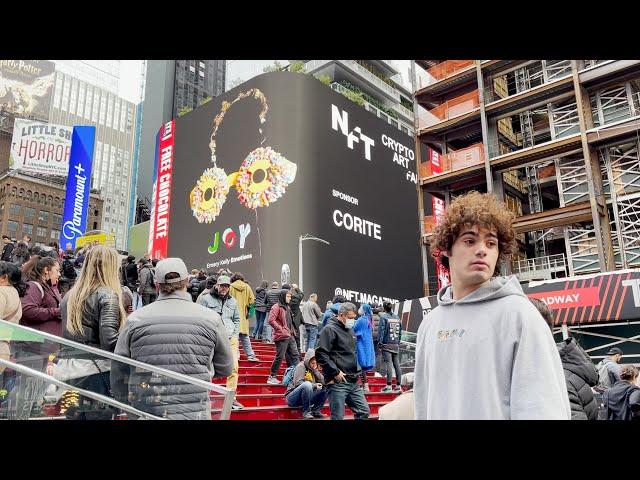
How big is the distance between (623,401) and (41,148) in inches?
1612

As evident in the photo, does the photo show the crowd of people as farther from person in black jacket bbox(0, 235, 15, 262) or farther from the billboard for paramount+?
the billboard for paramount+

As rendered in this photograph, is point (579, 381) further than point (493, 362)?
Yes

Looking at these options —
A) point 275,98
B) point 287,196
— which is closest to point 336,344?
point 287,196

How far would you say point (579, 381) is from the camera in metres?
3.66

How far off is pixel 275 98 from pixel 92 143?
9112 millimetres

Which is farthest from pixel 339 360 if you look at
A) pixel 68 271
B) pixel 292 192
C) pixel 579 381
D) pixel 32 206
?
pixel 32 206

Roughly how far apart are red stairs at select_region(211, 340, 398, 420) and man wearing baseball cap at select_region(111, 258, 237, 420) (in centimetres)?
306

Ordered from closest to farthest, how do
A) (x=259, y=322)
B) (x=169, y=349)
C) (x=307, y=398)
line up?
(x=169, y=349)
(x=307, y=398)
(x=259, y=322)

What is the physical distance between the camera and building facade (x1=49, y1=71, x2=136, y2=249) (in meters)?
121

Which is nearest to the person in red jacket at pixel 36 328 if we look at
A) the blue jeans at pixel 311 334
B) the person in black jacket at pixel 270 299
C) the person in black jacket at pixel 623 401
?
the person in black jacket at pixel 623 401

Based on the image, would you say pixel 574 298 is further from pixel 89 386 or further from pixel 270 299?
pixel 89 386

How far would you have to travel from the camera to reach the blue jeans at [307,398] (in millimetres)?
8289

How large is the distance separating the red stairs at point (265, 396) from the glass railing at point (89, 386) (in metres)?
2.94
